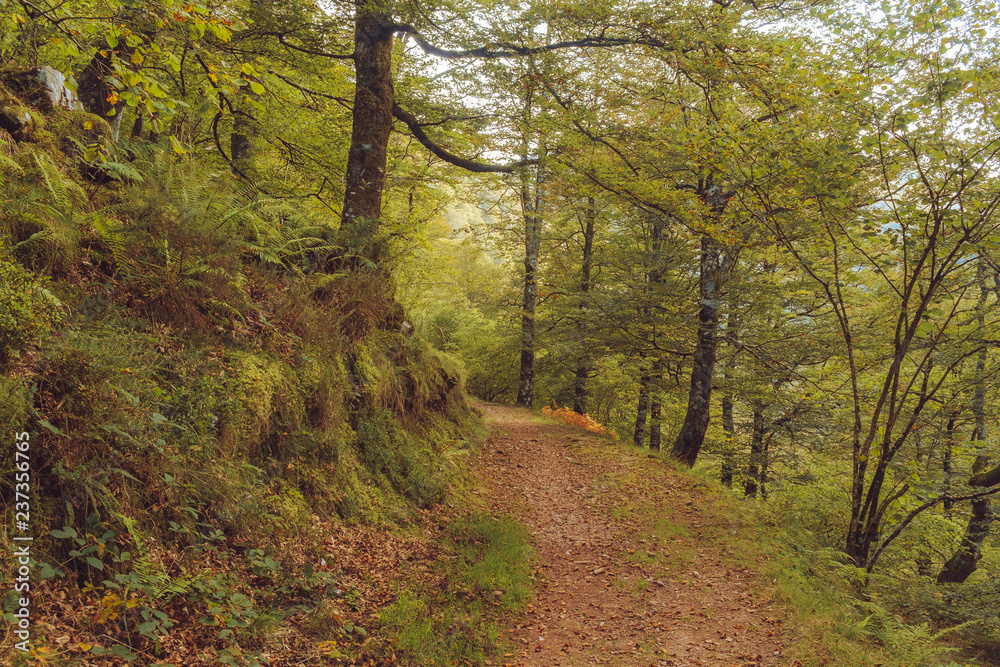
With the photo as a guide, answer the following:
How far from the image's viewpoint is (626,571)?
20.5 feet

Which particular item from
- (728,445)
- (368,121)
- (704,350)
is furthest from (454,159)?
(728,445)

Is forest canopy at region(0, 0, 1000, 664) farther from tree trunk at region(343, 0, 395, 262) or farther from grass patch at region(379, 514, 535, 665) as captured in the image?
grass patch at region(379, 514, 535, 665)

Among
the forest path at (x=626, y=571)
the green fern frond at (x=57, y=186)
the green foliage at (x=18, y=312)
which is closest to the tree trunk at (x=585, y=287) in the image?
the forest path at (x=626, y=571)

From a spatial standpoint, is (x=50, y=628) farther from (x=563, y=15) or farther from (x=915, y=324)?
(x=563, y=15)

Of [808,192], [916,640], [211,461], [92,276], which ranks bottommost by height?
[916,640]

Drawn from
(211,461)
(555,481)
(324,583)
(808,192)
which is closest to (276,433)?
(211,461)

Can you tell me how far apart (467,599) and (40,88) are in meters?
7.19

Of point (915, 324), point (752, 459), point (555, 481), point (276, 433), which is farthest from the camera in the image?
point (752, 459)

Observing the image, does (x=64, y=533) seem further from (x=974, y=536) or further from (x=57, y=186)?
(x=974, y=536)

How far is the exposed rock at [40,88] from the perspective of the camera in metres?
5.00

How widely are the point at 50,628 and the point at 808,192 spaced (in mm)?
7984

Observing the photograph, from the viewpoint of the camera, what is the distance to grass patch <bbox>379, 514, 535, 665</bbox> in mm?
4129

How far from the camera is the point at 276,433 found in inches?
190

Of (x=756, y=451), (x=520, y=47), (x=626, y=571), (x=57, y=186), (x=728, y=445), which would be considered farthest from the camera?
(x=728, y=445)
